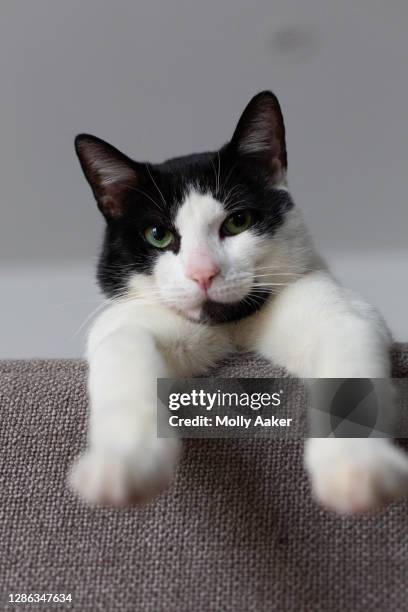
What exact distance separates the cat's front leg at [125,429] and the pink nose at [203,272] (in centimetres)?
12

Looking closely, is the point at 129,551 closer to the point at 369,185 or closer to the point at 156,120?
the point at 156,120

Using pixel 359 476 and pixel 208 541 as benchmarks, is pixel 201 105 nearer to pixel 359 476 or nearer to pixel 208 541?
pixel 208 541

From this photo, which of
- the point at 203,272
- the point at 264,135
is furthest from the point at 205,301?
the point at 264,135

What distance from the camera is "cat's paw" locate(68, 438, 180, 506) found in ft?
1.97

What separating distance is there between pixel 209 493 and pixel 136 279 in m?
0.42

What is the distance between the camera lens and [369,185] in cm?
228

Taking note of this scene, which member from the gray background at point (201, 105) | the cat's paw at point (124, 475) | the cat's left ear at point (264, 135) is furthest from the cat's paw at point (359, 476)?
the gray background at point (201, 105)

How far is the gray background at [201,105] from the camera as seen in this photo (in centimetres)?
176

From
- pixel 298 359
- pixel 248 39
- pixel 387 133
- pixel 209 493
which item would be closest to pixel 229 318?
pixel 298 359

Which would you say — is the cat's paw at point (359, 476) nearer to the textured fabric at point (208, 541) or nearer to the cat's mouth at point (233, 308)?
the textured fabric at point (208, 541)

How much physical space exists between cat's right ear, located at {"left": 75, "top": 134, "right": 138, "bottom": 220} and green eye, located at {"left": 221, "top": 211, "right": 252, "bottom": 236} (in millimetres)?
209

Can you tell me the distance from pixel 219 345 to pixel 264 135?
16.9 inches

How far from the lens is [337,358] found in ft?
2.66

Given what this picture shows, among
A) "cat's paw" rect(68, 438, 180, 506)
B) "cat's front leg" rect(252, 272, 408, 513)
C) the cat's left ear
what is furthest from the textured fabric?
the cat's left ear
